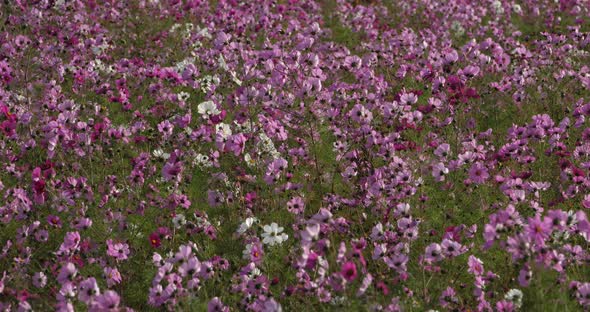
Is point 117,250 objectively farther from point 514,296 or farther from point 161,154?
point 514,296

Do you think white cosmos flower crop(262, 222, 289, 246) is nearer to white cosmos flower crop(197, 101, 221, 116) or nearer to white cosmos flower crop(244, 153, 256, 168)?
white cosmos flower crop(244, 153, 256, 168)

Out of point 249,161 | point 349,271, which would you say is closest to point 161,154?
point 249,161

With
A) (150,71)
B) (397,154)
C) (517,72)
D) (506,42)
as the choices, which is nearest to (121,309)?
(397,154)

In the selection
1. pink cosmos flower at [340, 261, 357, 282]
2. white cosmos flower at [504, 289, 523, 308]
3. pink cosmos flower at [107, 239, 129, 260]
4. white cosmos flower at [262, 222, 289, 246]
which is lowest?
pink cosmos flower at [340, 261, 357, 282]

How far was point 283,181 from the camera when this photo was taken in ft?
17.0

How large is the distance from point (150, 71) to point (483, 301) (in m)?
4.18

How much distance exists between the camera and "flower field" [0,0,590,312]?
331 centimetres

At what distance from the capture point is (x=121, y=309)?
9.50 ft

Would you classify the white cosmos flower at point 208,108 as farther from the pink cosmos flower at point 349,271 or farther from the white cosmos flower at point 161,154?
the pink cosmos flower at point 349,271

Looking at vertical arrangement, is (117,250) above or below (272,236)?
below

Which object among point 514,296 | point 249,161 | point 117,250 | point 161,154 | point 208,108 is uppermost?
point 208,108

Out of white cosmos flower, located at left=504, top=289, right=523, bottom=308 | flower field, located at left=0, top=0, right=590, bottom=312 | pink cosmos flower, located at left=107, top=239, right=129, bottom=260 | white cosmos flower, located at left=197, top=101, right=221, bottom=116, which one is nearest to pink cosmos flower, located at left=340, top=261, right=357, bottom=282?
flower field, located at left=0, top=0, right=590, bottom=312

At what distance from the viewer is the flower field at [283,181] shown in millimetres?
3314

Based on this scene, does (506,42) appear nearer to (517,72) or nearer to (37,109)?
(517,72)
